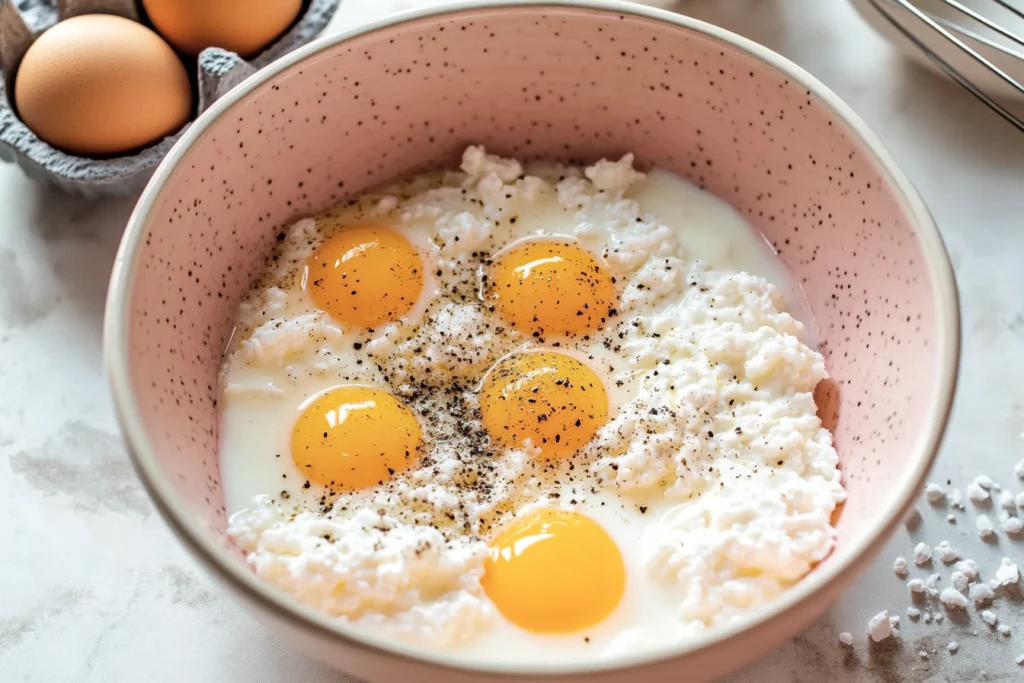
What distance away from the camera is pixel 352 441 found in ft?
4.86

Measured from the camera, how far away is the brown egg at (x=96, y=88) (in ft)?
5.82

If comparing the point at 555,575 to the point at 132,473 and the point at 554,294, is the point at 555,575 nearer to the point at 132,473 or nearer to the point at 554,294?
the point at 554,294

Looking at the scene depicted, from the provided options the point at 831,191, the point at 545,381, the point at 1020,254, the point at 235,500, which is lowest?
the point at 235,500

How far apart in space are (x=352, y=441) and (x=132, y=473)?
1.43 ft

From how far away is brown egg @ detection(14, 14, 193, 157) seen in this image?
1774 millimetres

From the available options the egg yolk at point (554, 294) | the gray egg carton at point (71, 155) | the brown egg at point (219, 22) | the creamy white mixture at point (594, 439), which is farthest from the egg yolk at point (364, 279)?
the brown egg at point (219, 22)

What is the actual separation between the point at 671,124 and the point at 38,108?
111cm

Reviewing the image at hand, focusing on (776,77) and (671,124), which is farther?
(671,124)

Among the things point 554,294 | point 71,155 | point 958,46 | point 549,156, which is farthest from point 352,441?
point 958,46

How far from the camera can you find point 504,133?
5.94 feet

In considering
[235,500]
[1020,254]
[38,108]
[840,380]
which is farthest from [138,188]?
[1020,254]

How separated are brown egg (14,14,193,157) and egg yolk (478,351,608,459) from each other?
81 cm

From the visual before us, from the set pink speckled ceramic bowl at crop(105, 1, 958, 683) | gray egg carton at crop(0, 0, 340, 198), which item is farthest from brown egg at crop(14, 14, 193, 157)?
pink speckled ceramic bowl at crop(105, 1, 958, 683)

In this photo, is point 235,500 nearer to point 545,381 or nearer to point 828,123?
point 545,381
